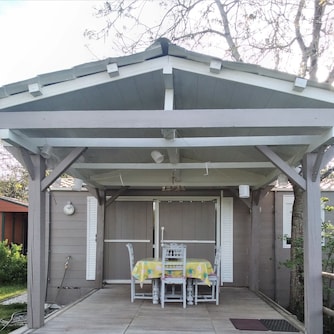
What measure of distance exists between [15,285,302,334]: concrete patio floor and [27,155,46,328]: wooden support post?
22 cm

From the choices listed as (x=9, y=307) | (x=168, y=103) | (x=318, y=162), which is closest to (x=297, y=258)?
(x=318, y=162)

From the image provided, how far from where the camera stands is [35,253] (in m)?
5.08

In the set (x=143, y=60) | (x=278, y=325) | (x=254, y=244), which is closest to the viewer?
(x=143, y=60)

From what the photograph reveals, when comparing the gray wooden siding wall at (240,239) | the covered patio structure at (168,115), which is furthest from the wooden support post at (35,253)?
the gray wooden siding wall at (240,239)

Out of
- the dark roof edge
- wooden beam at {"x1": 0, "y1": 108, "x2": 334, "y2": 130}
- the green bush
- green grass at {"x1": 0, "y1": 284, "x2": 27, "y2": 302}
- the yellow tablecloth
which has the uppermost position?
the dark roof edge

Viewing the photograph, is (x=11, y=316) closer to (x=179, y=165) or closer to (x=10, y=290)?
(x=10, y=290)

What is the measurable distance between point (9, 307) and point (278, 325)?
547cm

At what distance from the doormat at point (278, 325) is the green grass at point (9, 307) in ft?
12.4

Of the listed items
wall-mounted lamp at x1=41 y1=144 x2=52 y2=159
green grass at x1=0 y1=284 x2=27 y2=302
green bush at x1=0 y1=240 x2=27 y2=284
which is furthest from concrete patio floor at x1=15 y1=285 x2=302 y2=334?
green bush at x1=0 y1=240 x2=27 y2=284

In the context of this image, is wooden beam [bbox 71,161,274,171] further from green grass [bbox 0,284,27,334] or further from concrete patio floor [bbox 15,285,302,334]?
green grass [bbox 0,284,27,334]

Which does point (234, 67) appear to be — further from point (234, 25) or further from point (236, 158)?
point (234, 25)

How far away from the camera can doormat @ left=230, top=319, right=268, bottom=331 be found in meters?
5.39

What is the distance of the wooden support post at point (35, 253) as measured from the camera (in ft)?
16.6

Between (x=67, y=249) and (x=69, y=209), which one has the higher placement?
(x=69, y=209)
